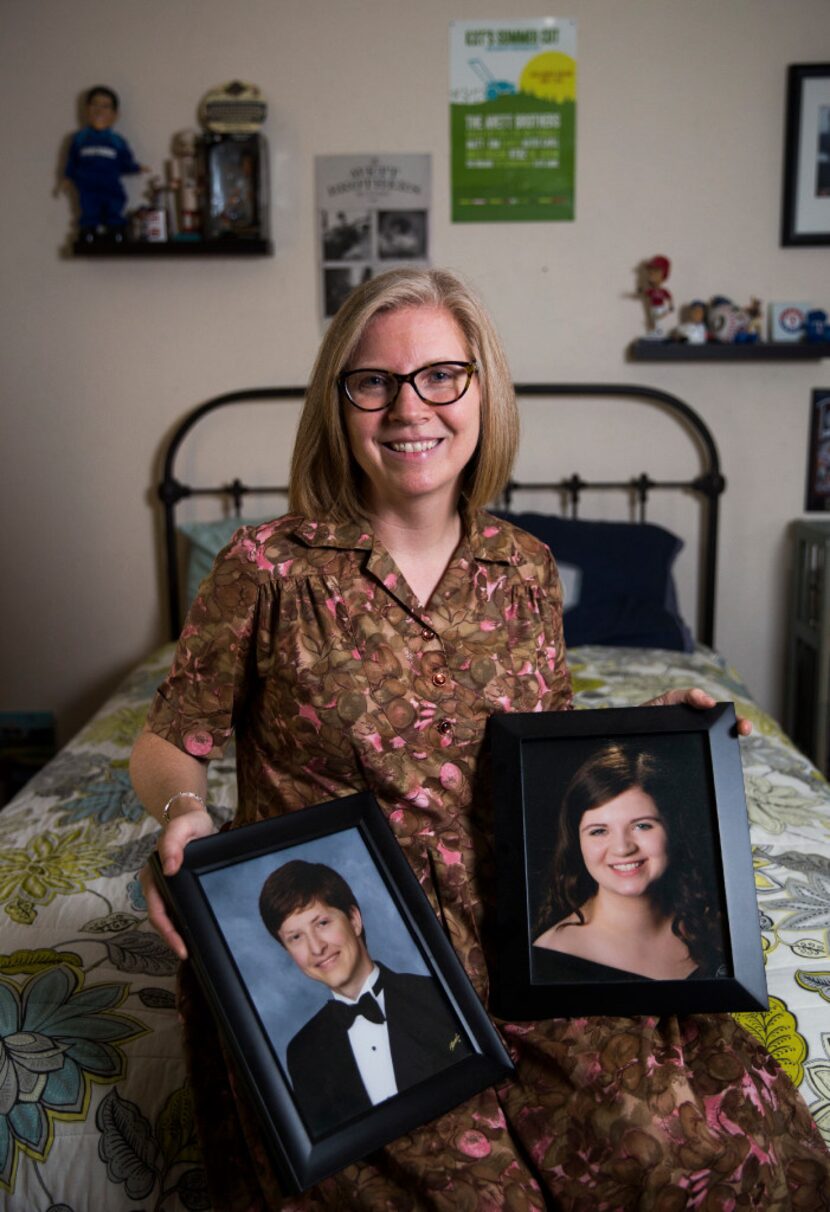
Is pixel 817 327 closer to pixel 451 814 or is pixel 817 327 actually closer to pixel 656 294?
pixel 656 294

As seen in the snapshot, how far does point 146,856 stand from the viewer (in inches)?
63.6

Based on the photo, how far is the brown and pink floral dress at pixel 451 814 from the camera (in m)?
0.88

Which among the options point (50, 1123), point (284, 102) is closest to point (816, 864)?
point (50, 1123)

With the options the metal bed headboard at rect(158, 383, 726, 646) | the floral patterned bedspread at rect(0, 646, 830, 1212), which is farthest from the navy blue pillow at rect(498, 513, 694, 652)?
the floral patterned bedspread at rect(0, 646, 830, 1212)

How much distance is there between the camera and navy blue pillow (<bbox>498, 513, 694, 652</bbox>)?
102 inches

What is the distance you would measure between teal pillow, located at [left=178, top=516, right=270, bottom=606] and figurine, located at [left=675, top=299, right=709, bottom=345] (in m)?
1.21

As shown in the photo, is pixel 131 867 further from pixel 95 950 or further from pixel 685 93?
pixel 685 93

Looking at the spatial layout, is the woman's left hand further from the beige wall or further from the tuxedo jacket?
the beige wall

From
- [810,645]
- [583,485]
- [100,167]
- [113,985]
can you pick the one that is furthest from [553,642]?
[100,167]

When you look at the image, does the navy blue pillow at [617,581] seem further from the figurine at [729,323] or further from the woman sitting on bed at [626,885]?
the woman sitting on bed at [626,885]

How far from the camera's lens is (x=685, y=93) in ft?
9.00

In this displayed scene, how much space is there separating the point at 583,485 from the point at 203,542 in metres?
1.06

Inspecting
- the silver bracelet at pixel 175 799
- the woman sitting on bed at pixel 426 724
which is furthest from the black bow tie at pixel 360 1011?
the silver bracelet at pixel 175 799

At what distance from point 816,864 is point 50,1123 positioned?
3.66ft
